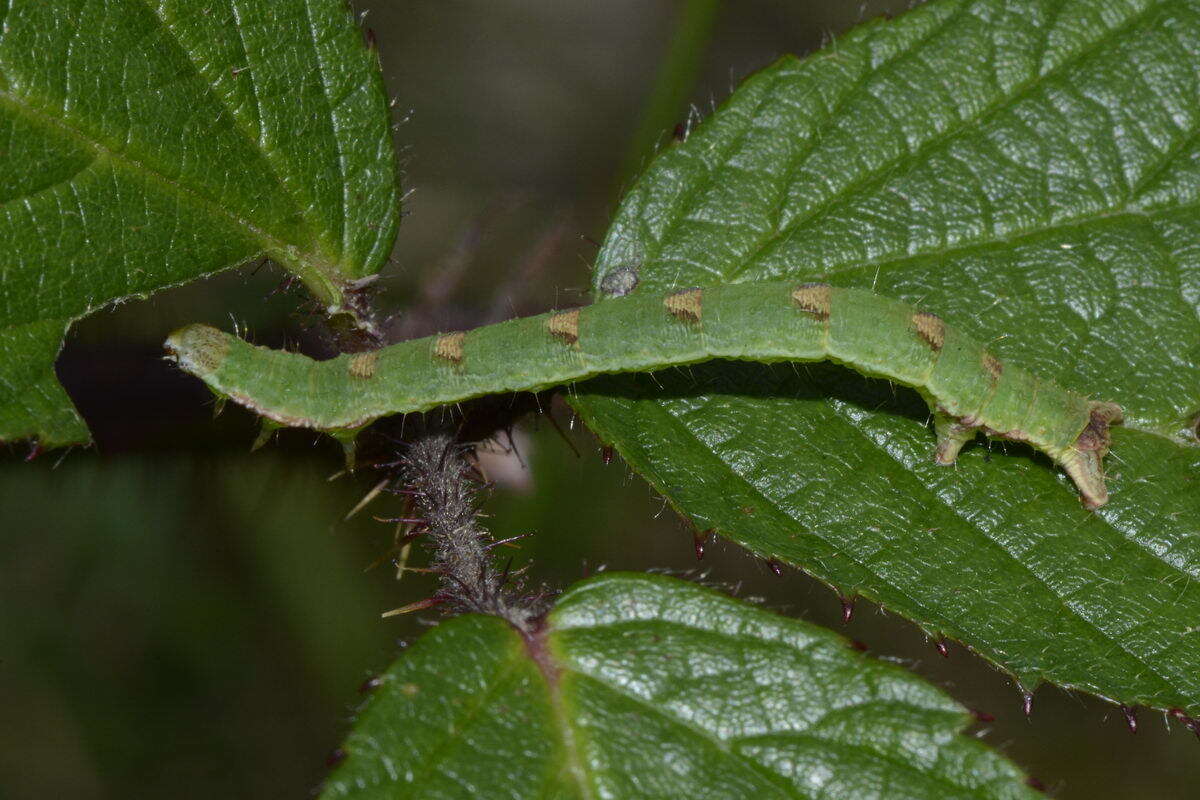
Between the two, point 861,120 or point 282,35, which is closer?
point 282,35

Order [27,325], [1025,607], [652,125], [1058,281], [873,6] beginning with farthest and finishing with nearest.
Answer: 1. [873,6]
2. [652,125]
3. [1058,281]
4. [1025,607]
5. [27,325]

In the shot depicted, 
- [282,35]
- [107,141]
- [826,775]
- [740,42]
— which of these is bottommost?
[826,775]

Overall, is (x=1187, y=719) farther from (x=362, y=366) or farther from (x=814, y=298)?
(x=362, y=366)

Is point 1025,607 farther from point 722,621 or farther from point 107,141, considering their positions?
point 107,141

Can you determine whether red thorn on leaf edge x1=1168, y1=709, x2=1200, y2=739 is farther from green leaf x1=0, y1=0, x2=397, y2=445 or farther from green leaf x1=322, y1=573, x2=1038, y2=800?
green leaf x1=0, y1=0, x2=397, y2=445

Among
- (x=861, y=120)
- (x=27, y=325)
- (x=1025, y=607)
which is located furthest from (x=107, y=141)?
(x=1025, y=607)

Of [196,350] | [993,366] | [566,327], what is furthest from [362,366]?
[993,366]

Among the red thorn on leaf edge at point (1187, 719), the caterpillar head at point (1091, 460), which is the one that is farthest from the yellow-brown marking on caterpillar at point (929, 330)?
the red thorn on leaf edge at point (1187, 719)

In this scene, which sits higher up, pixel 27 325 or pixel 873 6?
pixel 873 6
